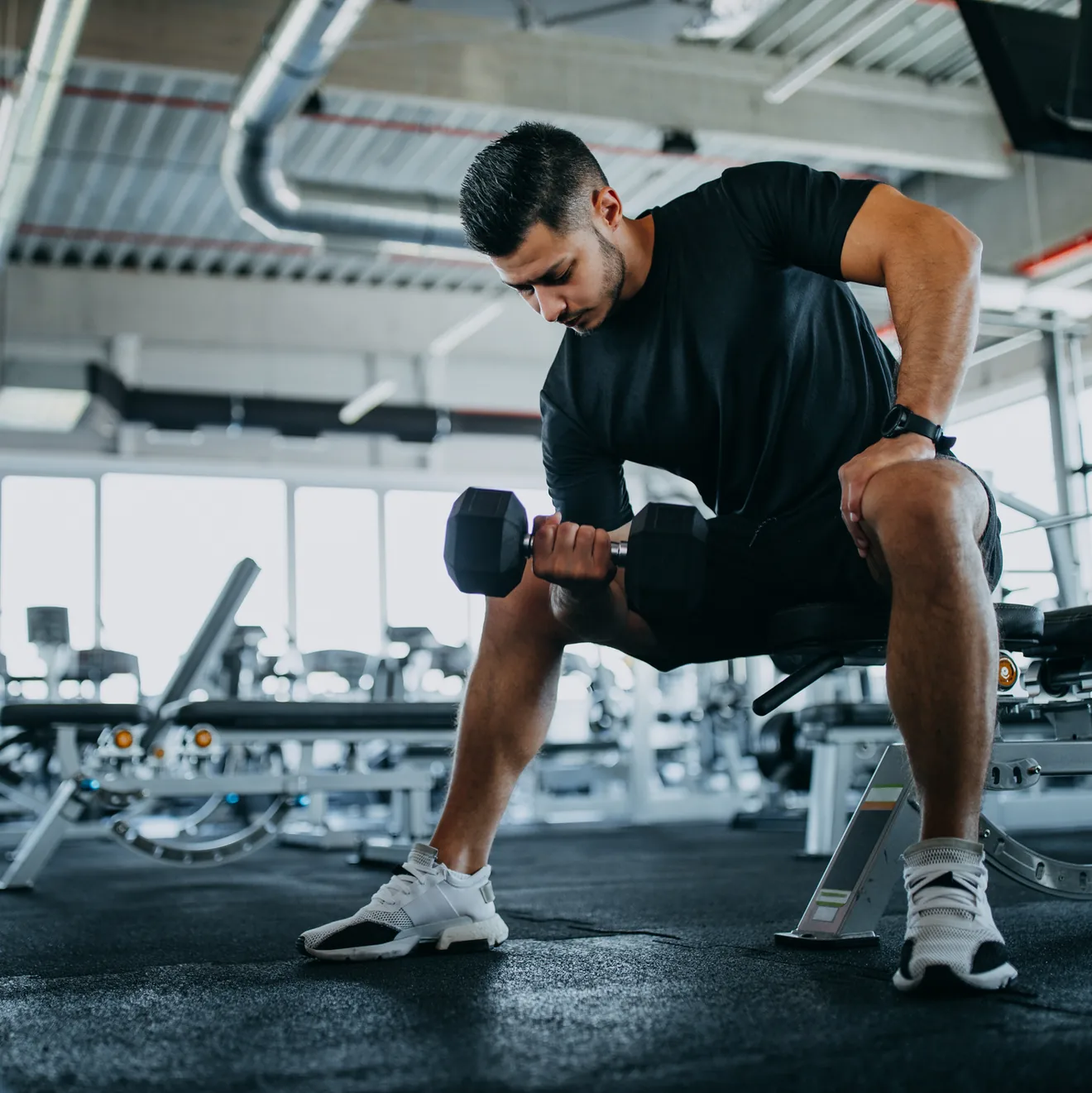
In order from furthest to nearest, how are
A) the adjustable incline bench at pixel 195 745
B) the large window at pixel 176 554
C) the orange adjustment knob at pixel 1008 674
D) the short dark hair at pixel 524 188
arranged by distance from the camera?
1. the large window at pixel 176 554
2. the adjustable incline bench at pixel 195 745
3. the orange adjustment knob at pixel 1008 674
4. the short dark hair at pixel 524 188

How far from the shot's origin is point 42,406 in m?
6.79

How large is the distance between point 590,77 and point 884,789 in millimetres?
4716

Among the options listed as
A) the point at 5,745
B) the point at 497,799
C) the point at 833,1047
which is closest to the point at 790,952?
the point at 497,799

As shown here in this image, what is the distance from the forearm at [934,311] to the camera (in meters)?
1.23

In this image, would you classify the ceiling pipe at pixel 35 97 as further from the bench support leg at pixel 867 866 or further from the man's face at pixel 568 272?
the bench support leg at pixel 867 866

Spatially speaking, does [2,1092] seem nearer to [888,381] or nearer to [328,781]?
[888,381]

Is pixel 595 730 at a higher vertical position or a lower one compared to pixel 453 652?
lower

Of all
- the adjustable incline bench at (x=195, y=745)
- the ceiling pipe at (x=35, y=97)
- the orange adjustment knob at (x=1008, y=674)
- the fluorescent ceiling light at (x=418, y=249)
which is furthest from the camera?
the fluorescent ceiling light at (x=418, y=249)

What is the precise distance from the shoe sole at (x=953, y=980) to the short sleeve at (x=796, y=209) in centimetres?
73

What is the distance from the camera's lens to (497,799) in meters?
1.46

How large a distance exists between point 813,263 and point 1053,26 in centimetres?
235

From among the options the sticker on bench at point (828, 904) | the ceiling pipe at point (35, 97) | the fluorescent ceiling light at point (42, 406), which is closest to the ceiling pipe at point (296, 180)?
the ceiling pipe at point (35, 97)

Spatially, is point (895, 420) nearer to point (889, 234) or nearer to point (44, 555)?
point (889, 234)

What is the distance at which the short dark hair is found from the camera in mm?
1407
